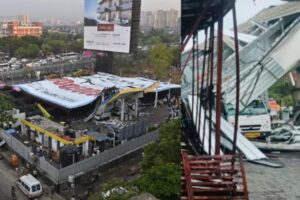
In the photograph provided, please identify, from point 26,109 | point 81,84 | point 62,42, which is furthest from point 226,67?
point 62,42

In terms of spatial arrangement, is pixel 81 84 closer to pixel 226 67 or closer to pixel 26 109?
pixel 26 109

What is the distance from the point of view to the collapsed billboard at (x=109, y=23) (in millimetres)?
6134

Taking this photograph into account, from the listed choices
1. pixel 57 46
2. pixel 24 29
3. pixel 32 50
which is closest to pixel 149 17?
pixel 24 29

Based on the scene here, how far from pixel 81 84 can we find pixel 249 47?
549 cm

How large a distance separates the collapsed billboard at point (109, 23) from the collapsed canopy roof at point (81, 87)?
0.54 m

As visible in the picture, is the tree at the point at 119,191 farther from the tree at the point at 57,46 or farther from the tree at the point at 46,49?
the tree at the point at 46,49

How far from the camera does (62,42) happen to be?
916cm

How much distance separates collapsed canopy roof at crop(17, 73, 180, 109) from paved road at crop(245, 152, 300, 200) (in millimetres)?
4247

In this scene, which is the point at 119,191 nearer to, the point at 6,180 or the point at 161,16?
the point at 161,16

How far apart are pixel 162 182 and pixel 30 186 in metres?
1.41

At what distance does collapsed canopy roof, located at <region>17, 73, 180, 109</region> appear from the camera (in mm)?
5773

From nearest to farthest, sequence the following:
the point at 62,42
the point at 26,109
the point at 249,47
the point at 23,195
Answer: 1. the point at 249,47
2. the point at 23,195
3. the point at 26,109
4. the point at 62,42

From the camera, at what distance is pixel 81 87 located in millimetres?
6402

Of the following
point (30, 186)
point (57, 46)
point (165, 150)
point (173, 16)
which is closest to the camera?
point (173, 16)
